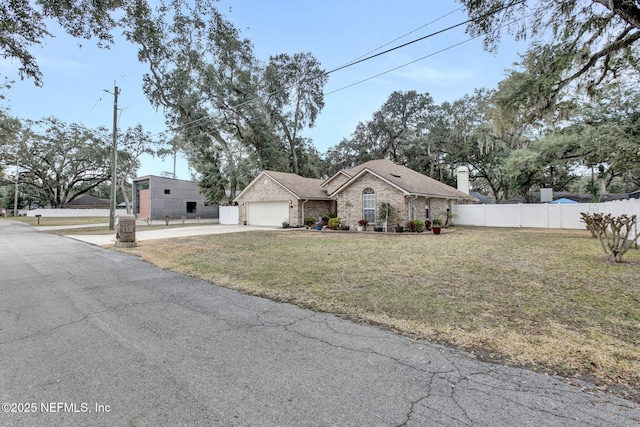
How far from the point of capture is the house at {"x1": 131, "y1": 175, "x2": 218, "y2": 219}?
33.0 meters

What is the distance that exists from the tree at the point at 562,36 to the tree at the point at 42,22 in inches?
382

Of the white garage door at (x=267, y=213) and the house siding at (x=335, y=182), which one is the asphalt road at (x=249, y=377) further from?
the house siding at (x=335, y=182)

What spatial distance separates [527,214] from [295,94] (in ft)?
83.9

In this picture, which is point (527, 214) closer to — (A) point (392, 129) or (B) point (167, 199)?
(A) point (392, 129)

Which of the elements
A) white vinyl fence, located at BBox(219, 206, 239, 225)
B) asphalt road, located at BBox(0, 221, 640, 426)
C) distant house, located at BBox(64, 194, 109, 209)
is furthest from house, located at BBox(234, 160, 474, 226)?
distant house, located at BBox(64, 194, 109, 209)

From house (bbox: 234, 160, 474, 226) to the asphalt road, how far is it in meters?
14.5

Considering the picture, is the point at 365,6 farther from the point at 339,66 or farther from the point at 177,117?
the point at 177,117

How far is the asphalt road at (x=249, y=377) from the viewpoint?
215cm

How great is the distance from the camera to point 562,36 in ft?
30.5

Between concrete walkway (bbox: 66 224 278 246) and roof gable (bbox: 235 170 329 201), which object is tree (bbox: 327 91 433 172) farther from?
concrete walkway (bbox: 66 224 278 246)

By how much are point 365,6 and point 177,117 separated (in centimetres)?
2293

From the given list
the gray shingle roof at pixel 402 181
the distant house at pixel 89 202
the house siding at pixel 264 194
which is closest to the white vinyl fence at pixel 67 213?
the distant house at pixel 89 202

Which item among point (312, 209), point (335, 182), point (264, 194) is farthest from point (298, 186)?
point (335, 182)

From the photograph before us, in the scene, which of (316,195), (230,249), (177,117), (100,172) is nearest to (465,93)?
(316,195)
